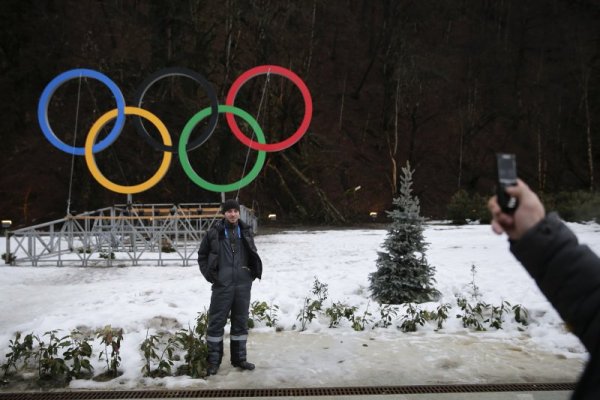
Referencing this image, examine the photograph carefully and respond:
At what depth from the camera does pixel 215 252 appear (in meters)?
5.40

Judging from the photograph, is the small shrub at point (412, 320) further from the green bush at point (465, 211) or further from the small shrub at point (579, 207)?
the green bush at point (465, 211)

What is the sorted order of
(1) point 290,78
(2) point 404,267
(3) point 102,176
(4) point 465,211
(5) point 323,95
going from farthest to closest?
(5) point 323,95
(4) point 465,211
(1) point 290,78
(3) point 102,176
(2) point 404,267

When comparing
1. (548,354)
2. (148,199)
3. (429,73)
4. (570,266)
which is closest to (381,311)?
(548,354)

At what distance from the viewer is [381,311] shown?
6906 mm

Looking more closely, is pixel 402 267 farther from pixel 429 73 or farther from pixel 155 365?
pixel 429 73

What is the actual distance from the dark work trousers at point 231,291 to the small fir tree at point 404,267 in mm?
3144

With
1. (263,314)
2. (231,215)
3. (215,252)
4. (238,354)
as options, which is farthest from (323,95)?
(238,354)

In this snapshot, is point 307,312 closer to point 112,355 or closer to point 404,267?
point 404,267

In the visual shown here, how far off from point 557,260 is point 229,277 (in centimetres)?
429

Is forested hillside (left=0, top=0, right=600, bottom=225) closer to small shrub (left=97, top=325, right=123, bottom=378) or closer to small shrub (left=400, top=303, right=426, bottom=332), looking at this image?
small shrub (left=400, top=303, right=426, bottom=332)

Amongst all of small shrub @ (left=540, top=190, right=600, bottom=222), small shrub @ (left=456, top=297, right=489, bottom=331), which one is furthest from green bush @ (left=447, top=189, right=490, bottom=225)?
small shrub @ (left=456, top=297, right=489, bottom=331)

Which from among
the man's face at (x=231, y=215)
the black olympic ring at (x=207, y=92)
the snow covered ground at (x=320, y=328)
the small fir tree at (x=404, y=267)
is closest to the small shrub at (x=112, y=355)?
the snow covered ground at (x=320, y=328)

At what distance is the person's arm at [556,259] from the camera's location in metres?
1.31

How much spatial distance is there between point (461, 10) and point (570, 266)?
43.9 m
